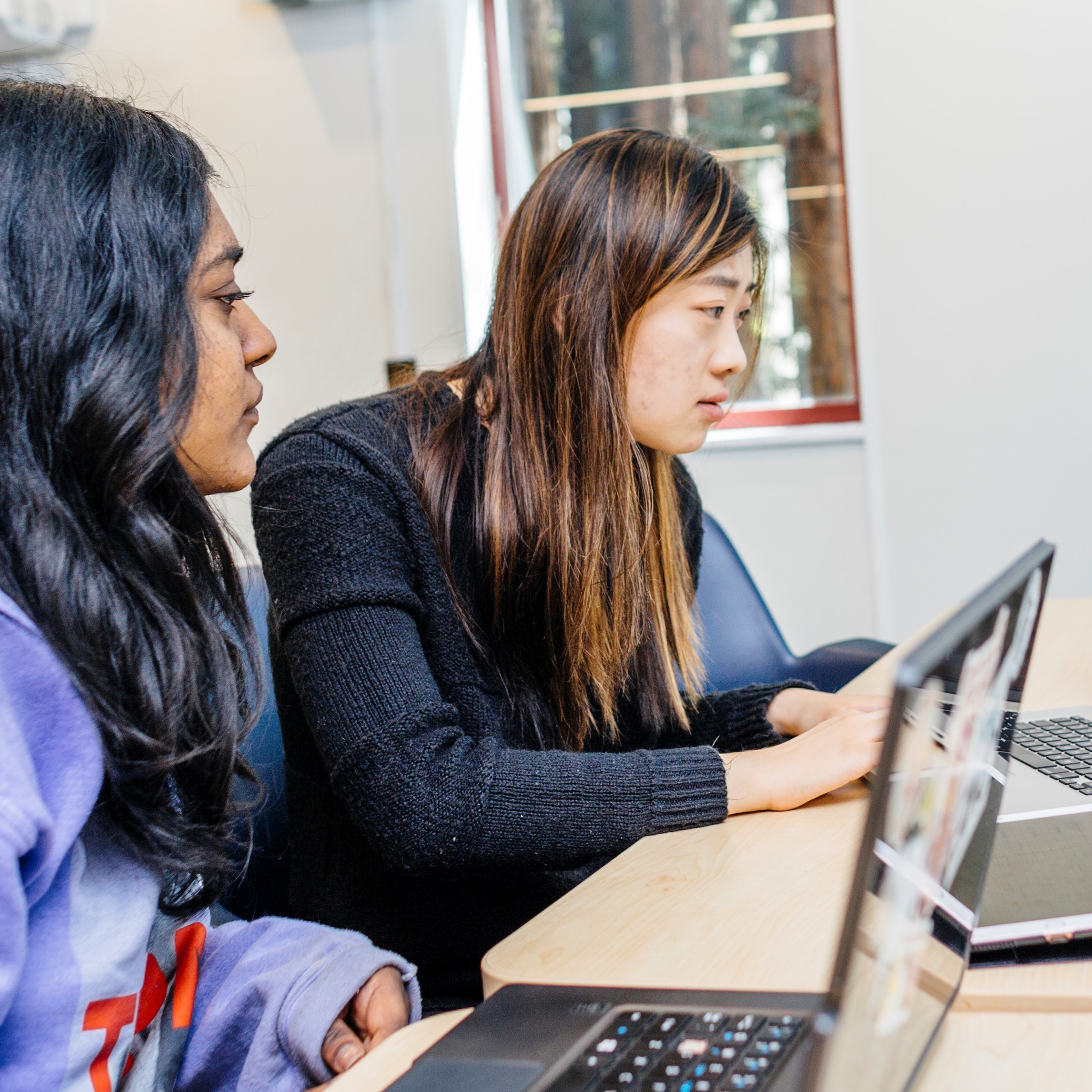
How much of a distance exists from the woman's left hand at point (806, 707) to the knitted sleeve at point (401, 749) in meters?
0.23

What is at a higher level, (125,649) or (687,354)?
(687,354)

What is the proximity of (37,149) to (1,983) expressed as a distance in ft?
1.45

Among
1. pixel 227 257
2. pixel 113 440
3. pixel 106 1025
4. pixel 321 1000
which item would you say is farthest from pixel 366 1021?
pixel 227 257

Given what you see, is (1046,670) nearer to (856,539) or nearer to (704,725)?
(704,725)

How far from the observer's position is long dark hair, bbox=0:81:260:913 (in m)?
0.62

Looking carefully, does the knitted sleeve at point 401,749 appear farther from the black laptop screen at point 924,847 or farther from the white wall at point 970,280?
the white wall at point 970,280

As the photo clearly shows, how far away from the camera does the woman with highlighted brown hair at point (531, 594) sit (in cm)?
89

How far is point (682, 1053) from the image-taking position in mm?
523

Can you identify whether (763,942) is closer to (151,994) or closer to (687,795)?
(687,795)

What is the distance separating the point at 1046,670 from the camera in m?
1.31

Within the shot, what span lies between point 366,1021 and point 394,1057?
0.43 feet

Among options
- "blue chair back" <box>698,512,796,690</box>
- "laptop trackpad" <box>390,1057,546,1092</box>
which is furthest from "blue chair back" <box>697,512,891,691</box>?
"laptop trackpad" <box>390,1057,546,1092</box>

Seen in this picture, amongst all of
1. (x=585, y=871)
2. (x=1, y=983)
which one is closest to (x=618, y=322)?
(x=585, y=871)

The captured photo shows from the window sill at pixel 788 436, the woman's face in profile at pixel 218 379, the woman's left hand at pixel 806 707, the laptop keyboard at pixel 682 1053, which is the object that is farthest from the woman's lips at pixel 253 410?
the window sill at pixel 788 436
